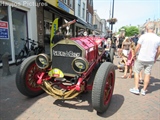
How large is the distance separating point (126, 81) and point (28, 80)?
325 centimetres

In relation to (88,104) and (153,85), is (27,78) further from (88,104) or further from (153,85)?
(153,85)

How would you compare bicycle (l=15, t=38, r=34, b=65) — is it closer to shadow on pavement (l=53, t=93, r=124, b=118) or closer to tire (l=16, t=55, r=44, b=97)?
tire (l=16, t=55, r=44, b=97)

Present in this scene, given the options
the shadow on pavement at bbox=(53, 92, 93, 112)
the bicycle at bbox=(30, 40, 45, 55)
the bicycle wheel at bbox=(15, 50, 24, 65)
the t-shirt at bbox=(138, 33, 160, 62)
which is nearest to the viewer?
the shadow on pavement at bbox=(53, 92, 93, 112)

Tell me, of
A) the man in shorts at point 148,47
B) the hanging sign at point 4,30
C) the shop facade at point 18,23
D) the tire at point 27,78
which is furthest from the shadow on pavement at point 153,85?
the hanging sign at point 4,30

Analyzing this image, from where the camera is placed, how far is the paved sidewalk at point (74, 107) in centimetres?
260

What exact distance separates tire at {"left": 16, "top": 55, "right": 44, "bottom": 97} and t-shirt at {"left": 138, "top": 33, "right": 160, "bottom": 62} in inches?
108

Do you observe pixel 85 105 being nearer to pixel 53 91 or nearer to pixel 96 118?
pixel 96 118

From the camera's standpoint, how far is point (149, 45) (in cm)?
346

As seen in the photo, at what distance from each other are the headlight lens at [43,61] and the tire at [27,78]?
0.23 metres

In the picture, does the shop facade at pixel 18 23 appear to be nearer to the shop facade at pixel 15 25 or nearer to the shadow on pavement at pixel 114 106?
the shop facade at pixel 15 25

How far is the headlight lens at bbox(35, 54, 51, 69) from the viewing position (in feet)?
9.45

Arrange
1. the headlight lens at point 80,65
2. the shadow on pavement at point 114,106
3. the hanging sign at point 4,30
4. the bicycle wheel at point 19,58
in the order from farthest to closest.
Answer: the bicycle wheel at point 19,58, the hanging sign at point 4,30, the shadow on pavement at point 114,106, the headlight lens at point 80,65

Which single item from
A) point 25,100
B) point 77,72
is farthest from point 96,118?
point 25,100

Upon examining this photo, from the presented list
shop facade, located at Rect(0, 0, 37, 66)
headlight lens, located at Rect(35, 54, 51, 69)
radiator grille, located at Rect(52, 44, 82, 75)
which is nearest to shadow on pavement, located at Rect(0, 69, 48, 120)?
headlight lens, located at Rect(35, 54, 51, 69)
